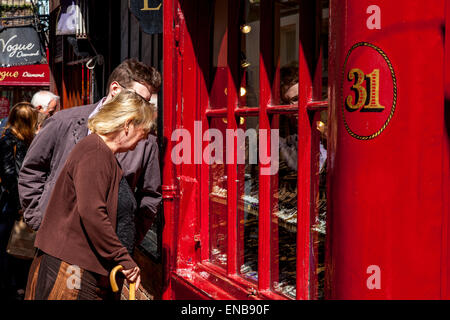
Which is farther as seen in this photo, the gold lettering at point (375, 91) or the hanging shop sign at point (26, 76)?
the hanging shop sign at point (26, 76)

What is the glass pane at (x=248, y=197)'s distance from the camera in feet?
10.9

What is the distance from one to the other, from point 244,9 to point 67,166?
1443mm

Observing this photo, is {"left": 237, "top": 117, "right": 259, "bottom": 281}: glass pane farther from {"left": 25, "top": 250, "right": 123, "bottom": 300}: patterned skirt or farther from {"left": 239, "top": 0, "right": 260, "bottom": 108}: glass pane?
{"left": 25, "top": 250, "right": 123, "bottom": 300}: patterned skirt

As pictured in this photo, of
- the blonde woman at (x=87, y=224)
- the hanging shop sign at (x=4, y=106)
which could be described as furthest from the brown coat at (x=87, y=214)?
the hanging shop sign at (x=4, y=106)

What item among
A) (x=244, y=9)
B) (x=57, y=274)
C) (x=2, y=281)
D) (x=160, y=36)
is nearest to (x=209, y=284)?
(x=57, y=274)

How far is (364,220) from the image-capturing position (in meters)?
1.99

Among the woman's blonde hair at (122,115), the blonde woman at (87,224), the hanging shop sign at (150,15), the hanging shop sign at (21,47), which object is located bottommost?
the blonde woman at (87,224)

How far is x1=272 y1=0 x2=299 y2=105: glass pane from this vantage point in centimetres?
290

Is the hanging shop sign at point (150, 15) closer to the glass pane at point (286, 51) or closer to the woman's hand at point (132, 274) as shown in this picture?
the glass pane at point (286, 51)

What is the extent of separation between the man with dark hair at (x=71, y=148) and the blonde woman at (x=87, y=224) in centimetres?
70

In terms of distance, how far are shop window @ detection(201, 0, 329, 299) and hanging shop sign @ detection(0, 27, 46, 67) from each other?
26.6ft

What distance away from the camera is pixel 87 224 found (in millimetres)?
2590

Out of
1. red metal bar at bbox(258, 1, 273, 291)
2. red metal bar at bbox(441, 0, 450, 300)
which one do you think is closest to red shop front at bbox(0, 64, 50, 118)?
red metal bar at bbox(258, 1, 273, 291)

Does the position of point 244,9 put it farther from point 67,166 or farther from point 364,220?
point 364,220
